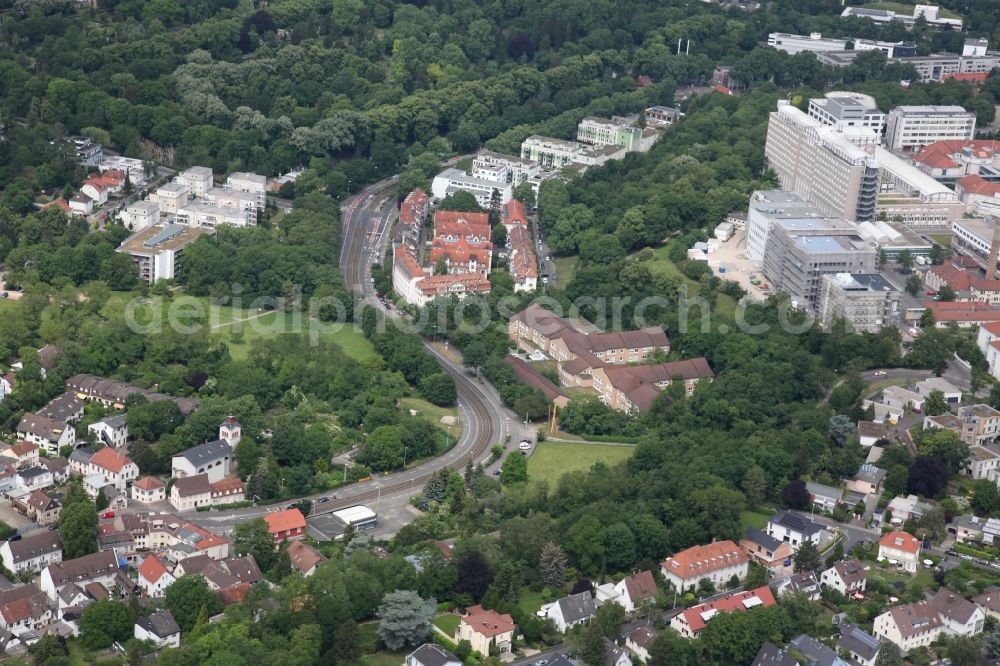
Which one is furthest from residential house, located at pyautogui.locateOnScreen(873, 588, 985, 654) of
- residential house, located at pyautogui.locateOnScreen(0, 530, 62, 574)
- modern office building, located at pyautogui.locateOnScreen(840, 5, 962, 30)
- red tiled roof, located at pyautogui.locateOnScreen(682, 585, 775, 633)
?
modern office building, located at pyautogui.locateOnScreen(840, 5, 962, 30)

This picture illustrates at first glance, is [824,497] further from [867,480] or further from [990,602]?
[990,602]

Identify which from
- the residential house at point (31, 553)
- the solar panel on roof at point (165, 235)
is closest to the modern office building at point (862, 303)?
the solar panel on roof at point (165, 235)

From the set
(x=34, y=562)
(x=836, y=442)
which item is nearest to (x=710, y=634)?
A: (x=836, y=442)

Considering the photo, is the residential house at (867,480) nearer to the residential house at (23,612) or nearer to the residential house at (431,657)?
the residential house at (431,657)

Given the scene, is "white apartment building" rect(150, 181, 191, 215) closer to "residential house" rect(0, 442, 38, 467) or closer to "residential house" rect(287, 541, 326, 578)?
"residential house" rect(0, 442, 38, 467)

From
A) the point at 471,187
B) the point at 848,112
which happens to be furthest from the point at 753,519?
the point at 471,187

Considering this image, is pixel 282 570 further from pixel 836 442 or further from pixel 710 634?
pixel 836 442
